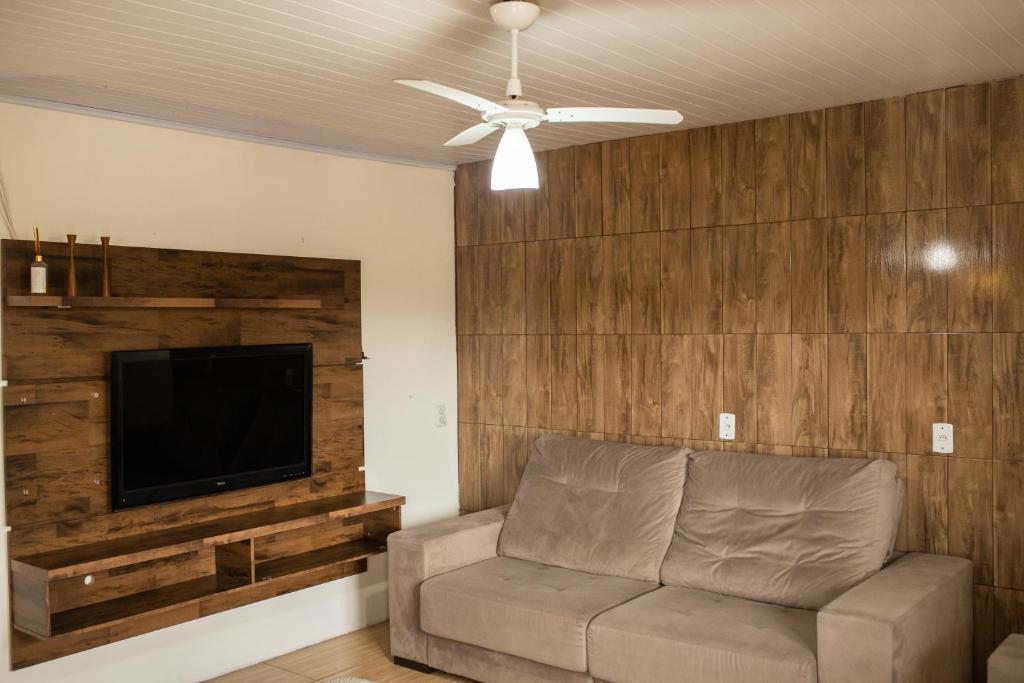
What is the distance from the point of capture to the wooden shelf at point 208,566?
332 cm

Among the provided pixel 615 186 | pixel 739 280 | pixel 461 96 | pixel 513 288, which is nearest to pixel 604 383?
pixel 513 288

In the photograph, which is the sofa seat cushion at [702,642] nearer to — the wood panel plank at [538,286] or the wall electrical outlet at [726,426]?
the wall electrical outlet at [726,426]

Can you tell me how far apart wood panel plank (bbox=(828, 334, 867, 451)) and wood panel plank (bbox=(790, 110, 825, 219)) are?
1.88 feet

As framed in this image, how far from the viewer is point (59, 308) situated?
11.5 feet

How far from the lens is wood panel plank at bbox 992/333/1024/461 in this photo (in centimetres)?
346

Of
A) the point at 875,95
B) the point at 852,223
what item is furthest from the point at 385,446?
the point at 875,95

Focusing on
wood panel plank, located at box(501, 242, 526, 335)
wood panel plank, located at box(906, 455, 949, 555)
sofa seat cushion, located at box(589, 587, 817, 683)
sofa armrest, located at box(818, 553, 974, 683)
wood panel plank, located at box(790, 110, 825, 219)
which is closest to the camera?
sofa armrest, located at box(818, 553, 974, 683)

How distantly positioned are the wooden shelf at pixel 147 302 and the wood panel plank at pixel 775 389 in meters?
2.05

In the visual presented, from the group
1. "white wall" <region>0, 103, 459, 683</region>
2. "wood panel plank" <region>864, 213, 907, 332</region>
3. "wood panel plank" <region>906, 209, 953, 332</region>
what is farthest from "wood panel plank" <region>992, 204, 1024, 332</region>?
"white wall" <region>0, 103, 459, 683</region>

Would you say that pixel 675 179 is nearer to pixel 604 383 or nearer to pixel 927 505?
pixel 604 383

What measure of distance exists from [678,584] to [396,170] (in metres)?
2.60

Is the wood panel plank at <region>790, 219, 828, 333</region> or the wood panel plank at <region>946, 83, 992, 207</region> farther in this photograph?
the wood panel plank at <region>790, 219, 828, 333</region>

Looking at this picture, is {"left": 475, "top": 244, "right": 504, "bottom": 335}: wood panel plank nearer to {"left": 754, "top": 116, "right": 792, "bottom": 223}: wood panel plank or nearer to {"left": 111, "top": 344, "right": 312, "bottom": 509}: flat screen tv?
{"left": 111, "top": 344, "right": 312, "bottom": 509}: flat screen tv

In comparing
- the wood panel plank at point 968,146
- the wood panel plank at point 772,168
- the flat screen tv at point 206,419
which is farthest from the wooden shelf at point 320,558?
the wood panel plank at point 968,146
